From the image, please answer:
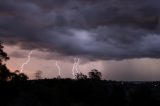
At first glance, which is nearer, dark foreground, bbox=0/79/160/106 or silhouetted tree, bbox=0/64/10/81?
dark foreground, bbox=0/79/160/106

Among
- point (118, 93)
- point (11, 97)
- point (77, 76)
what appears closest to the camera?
point (11, 97)

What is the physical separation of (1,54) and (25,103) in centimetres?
2934

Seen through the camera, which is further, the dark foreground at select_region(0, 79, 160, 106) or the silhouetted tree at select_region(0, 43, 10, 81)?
the silhouetted tree at select_region(0, 43, 10, 81)

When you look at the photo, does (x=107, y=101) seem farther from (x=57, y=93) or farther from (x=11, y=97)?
(x=11, y=97)

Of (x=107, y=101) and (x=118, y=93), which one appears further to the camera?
(x=118, y=93)

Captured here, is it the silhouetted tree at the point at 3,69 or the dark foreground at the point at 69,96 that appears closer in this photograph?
the dark foreground at the point at 69,96

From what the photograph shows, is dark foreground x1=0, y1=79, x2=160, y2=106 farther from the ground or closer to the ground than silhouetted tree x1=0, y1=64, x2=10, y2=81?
closer to the ground

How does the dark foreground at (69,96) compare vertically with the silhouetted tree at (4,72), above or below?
below

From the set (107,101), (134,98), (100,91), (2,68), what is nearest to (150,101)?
(134,98)

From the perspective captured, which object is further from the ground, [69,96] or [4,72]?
[4,72]

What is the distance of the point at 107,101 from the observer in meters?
89.2

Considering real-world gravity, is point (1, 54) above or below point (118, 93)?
above

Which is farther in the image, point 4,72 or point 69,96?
point 4,72

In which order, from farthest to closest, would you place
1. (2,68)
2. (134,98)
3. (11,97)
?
(2,68), (134,98), (11,97)
